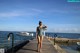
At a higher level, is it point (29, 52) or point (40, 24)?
point (40, 24)

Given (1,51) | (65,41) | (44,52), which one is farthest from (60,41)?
(1,51)

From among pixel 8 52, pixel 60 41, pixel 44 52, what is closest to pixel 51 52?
pixel 44 52

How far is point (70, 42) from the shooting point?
64438mm

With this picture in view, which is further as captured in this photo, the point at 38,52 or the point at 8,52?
the point at 8,52

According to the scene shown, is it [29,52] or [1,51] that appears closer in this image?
[1,51]

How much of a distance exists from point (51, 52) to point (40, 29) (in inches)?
91.9

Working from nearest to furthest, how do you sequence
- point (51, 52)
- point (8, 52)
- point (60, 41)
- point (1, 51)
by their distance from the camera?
point (1, 51)
point (51, 52)
point (8, 52)
point (60, 41)

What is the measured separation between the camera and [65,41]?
64750mm

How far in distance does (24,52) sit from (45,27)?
2557mm

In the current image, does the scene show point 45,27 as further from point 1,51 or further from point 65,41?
point 65,41

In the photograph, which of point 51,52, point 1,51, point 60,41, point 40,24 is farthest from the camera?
point 60,41

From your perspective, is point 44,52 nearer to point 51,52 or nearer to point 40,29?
point 51,52

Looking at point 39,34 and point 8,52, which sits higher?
point 39,34

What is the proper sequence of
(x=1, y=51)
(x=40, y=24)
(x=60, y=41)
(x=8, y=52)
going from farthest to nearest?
1. (x=60, y=41)
2. (x=8, y=52)
3. (x=40, y=24)
4. (x=1, y=51)
